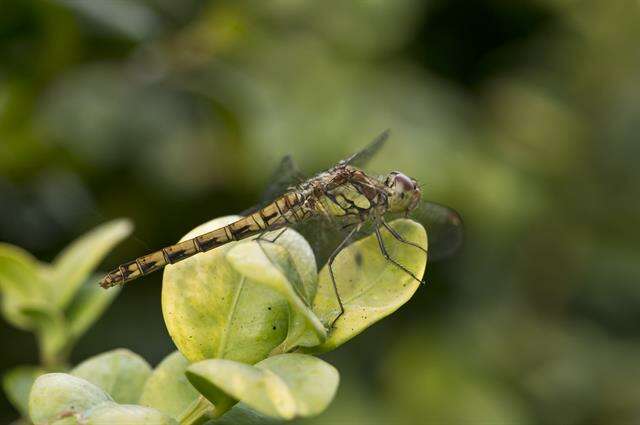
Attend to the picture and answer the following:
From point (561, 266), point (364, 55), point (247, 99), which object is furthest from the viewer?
point (561, 266)

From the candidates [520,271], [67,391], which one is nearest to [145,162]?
[520,271]

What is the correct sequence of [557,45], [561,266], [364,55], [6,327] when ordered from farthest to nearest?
[557,45] < [561,266] < [364,55] < [6,327]

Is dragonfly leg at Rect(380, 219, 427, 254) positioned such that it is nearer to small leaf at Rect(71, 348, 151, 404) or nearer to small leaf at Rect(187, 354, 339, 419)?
small leaf at Rect(187, 354, 339, 419)

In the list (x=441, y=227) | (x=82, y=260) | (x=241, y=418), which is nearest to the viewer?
(x=241, y=418)

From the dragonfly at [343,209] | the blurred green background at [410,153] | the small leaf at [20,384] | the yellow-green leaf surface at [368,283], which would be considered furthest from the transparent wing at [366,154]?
the blurred green background at [410,153]

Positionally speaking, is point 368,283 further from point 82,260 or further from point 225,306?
point 82,260

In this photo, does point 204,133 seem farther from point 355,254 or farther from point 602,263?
point 355,254

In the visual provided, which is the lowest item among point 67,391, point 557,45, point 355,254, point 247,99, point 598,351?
point 598,351

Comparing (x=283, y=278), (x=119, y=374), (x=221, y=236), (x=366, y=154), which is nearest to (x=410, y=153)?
(x=366, y=154)
